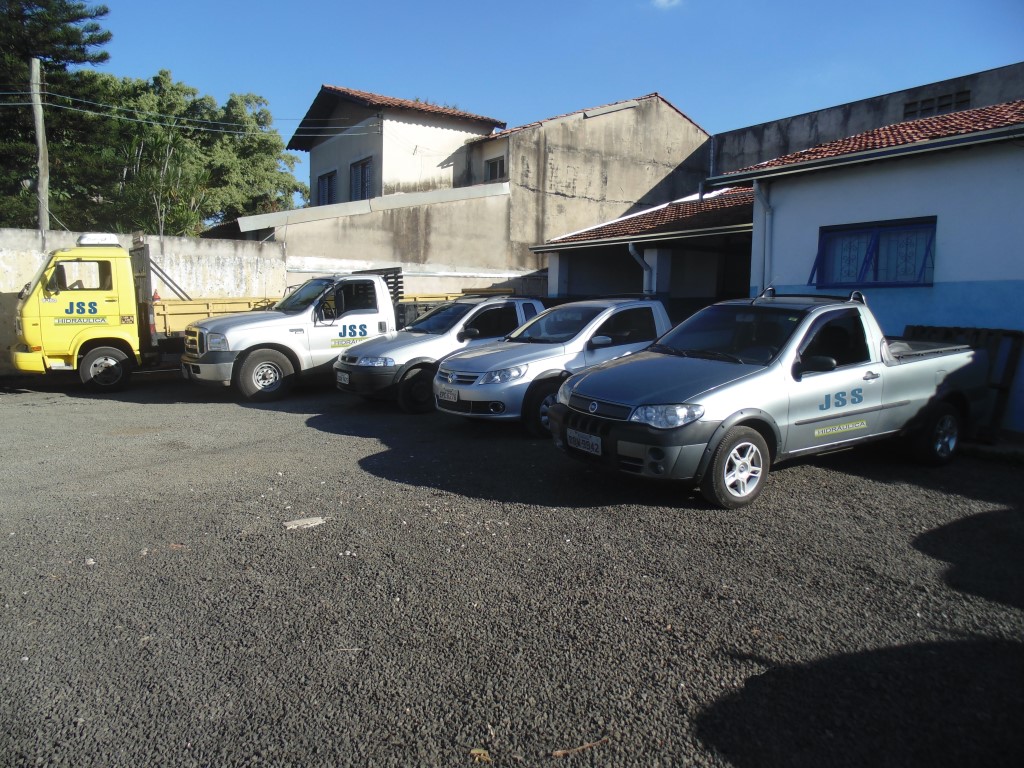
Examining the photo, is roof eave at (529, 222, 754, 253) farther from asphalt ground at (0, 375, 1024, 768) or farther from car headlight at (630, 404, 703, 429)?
car headlight at (630, 404, 703, 429)

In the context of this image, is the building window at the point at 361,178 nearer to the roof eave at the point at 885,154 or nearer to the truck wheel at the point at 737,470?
the roof eave at the point at 885,154

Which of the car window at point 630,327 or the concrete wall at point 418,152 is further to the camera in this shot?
the concrete wall at point 418,152

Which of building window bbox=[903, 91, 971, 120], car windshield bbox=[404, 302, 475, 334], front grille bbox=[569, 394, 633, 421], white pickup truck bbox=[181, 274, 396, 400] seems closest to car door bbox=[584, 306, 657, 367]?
front grille bbox=[569, 394, 633, 421]

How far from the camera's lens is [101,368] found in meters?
12.1

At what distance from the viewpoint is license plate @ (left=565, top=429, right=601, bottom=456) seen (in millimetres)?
5656

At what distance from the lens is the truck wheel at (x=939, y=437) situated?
6777 mm

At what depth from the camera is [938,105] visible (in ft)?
56.0

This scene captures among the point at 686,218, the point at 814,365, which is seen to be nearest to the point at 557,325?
the point at 814,365

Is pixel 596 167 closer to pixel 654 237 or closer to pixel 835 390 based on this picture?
pixel 654 237

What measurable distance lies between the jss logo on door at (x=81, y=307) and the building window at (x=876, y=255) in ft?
36.7

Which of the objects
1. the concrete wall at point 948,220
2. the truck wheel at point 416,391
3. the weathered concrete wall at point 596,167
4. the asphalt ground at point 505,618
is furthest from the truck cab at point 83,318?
the weathered concrete wall at point 596,167

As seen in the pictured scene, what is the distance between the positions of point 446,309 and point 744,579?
24.2ft

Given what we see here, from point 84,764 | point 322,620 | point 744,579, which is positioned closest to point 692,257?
point 744,579

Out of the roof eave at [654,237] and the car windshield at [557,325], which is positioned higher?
the roof eave at [654,237]
